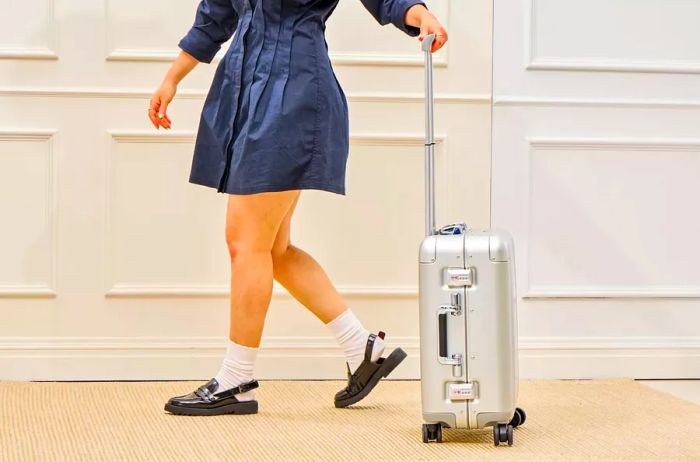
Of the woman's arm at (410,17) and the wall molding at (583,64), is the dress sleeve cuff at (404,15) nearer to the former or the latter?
the woman's arm at (410,17)

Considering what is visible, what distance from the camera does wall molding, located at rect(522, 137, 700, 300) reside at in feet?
9.67

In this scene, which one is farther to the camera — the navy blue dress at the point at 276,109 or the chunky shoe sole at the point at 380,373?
the chunky shoe sole at the point at 380,373

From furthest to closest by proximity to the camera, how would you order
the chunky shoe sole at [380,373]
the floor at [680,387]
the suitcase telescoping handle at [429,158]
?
the floor at [680,387], the chunky shoe sole at [380,373], the suitcase telescoping handle at [429,158]

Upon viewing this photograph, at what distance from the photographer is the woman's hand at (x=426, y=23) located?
1998 millimetres

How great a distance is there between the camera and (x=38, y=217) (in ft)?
9.21

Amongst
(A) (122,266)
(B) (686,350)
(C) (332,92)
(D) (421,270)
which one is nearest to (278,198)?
(C) (332,92)

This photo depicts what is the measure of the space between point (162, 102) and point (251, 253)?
0.45 metres

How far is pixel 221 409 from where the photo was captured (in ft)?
7.59

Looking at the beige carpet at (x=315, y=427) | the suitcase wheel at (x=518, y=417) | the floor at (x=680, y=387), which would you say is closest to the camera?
the beige carpet at (x=315, y=427)

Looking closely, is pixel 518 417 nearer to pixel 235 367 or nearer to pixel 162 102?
pixel 235 367

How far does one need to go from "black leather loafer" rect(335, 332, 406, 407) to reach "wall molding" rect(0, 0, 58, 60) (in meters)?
1.21

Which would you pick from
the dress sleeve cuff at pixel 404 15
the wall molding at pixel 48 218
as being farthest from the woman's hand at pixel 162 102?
the dress sleeve cuff at pixel 404 15

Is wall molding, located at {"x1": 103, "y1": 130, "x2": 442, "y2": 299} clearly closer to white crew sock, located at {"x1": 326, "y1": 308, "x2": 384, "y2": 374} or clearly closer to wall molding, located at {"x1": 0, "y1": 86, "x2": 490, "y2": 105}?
wall molding, located at {"x1": 0, "y1": 86, "x2": 490, "y2": 105}

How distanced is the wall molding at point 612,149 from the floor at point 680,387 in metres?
0.25
